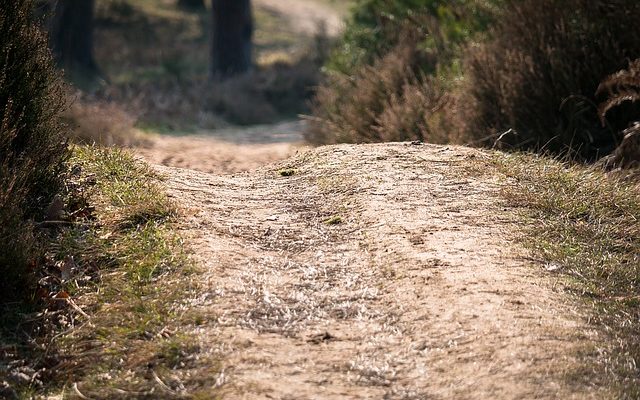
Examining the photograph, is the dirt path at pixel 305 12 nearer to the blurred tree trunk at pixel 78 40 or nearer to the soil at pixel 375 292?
the blurred tree trunk at pixel 78 40

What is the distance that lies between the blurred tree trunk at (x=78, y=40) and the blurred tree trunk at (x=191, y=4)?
8833mm

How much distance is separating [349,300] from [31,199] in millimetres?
1931

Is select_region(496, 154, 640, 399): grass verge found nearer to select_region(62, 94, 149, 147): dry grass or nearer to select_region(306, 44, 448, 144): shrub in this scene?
select_region(306, 44, 448, 144): shrub

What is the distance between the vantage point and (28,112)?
5.88 metres

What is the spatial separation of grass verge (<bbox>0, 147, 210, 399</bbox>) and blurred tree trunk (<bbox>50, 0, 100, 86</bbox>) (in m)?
19.8

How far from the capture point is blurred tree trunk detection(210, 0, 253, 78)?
24.9m

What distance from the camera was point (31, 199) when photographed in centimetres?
564

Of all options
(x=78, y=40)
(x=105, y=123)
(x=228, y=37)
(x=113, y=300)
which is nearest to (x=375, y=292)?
(x=113, y=300)

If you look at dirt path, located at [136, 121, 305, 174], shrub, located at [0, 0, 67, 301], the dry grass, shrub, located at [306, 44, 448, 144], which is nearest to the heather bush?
shrub, located at [306, 44, 448, 144]

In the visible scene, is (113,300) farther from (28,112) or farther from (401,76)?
(401,76)

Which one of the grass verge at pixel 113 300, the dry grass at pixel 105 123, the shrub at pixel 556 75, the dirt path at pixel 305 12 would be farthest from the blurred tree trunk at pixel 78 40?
the grass verge at pixel 113 300

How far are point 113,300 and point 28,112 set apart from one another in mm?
1548

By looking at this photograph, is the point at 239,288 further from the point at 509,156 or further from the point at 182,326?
the point at 509,156

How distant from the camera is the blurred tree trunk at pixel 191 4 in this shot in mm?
36075
